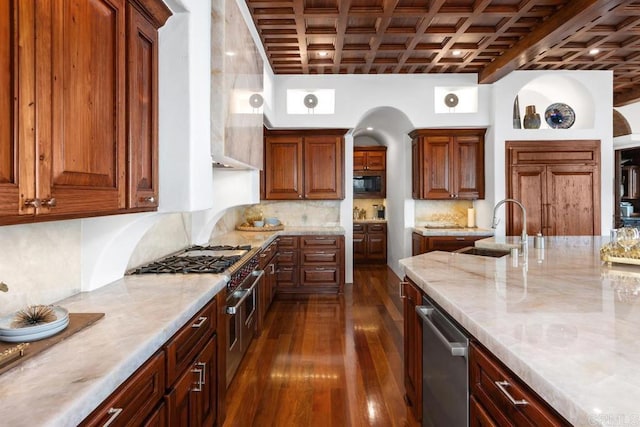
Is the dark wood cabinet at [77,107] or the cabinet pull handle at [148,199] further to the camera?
the cabinet pull handle at [148,199]

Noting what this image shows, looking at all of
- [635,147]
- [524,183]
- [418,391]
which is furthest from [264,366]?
[635,147]

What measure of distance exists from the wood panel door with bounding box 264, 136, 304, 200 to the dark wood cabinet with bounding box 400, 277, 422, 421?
3.33 m

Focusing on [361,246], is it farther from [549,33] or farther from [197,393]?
[197,393]

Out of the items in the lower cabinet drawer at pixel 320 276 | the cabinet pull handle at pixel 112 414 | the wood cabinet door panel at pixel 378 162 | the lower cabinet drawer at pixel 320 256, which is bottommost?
the lower cabinet drawer at pixel 320 276

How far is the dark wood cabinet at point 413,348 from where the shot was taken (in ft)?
7.04

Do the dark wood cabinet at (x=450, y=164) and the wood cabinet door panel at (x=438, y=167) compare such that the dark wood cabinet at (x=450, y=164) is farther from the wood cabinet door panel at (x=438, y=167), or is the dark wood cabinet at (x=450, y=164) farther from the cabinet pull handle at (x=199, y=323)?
the cabinet pull handle at (x=199, y=323)

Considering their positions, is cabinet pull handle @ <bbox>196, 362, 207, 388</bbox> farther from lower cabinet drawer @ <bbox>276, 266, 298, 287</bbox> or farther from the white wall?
the white wall

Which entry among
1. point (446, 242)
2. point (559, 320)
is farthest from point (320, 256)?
point (559, 320)

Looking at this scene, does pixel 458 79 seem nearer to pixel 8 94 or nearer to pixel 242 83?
pixel 242 83

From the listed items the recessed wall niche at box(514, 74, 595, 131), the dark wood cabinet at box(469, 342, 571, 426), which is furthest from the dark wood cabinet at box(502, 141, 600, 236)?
the dark wood cabinet at box(469, 342, 571, 426)

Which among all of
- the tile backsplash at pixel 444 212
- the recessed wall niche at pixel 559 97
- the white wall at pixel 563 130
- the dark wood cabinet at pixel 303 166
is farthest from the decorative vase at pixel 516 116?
the dark wood cabinet at pixel 303 166

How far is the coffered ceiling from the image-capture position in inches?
140

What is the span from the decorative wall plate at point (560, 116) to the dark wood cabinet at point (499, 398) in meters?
5.33

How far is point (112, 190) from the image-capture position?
1492 millimetres
